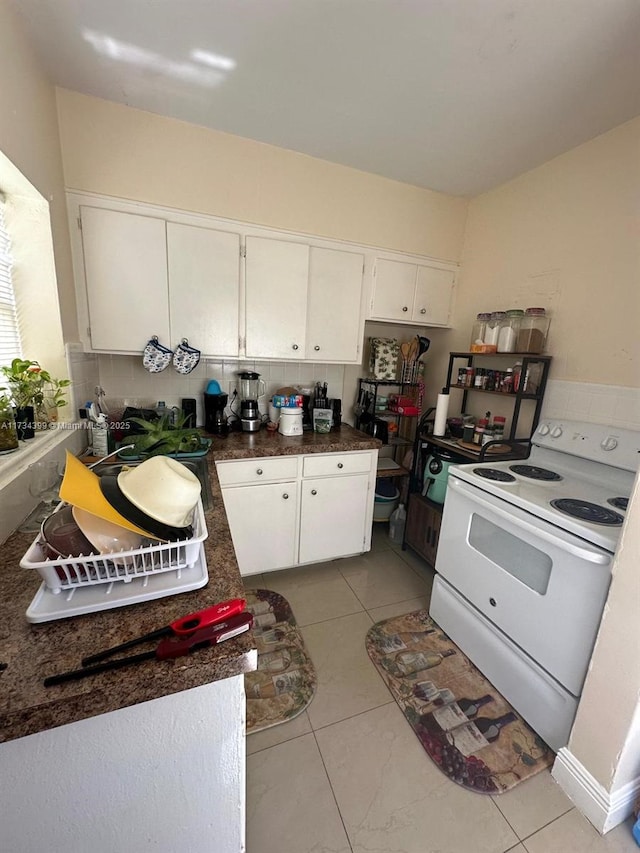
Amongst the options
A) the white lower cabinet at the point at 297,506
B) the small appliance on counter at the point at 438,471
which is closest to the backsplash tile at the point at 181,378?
the white lower cabinet at the point at 297,506

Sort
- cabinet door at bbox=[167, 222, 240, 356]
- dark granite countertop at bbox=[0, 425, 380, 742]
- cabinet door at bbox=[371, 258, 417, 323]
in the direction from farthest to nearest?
1. cabinet door at bbox=[371, 258, 417, 323]
2. cabinet door at bbox=[167, 222, 240, 356]
3. dark granite countertop at bbox=[0, 425, 380, 742]

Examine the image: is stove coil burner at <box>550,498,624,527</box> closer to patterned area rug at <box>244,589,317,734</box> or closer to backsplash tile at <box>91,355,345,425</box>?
patterned area rug at <box>244,589,317,734</box>

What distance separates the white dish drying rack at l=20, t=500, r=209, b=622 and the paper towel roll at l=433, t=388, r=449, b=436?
1.74 m

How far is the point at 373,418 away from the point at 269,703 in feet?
5.54

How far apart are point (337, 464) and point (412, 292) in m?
1.27

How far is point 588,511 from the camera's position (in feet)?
4.13

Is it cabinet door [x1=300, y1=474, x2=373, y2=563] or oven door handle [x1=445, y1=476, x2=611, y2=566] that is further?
cabinet door [x1=300, y1=474, x2=373, y2=563]

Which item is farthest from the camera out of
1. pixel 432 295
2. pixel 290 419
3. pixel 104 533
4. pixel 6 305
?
pixel 432 295

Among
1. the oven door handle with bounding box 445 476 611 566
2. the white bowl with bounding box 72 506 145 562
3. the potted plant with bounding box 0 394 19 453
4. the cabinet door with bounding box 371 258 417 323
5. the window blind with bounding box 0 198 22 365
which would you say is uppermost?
the cabinet door with bounding box 371 258 417 323

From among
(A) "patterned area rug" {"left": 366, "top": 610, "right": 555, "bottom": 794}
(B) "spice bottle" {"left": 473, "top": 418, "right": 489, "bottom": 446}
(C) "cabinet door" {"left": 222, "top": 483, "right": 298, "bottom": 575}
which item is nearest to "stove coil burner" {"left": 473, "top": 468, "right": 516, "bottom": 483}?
(B) "spice bottle" {"left": 473, "top": 418, "right": 489, "bottom": 446}

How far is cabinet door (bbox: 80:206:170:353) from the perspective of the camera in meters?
1.64

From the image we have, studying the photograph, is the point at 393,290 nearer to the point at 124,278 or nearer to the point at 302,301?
the point at 302,301

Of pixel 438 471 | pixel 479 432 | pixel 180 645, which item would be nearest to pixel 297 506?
pixel 438 471

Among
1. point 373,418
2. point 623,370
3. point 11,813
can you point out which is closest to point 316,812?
point 11,813
